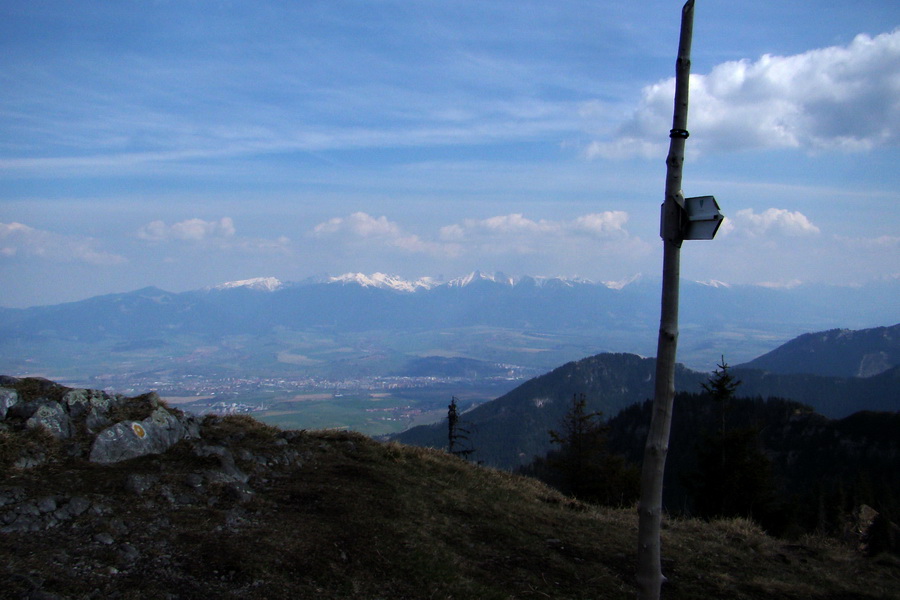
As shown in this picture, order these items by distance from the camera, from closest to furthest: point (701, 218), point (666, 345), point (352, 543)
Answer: point (701, 218) < point (666, 345) < point (352, 543)

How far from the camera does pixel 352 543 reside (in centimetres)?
848

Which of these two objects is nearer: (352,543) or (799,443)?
(352,543)

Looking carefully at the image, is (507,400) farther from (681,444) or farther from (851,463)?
(851,463)

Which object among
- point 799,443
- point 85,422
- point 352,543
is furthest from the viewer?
point 799,443

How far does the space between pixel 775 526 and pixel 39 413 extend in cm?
3941

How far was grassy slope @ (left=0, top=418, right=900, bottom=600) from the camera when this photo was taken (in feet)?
21.9

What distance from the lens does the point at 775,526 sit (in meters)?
33.9

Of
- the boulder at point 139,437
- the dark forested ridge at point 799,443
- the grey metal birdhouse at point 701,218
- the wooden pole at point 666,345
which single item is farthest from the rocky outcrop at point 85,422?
the dark forested ridge at point 799,443

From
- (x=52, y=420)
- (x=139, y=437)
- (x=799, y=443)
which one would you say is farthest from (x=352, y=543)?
(x=799, y=443)

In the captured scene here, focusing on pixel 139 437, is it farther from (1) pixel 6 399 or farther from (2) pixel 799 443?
(2) pixel 799 443

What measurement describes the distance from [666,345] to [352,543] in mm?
6000

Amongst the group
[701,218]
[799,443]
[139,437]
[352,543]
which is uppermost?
[701,218]

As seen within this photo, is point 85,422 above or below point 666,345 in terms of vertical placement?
below

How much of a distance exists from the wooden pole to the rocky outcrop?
9.18m
